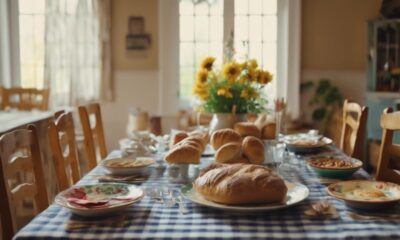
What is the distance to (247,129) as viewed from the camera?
7.91 feet

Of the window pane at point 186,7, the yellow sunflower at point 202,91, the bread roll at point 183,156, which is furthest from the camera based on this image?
the window pane at point 186,7

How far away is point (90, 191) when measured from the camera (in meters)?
1.68

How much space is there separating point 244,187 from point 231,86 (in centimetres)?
121

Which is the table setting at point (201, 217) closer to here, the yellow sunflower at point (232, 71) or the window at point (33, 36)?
the yellow sunflower at point (232, 71)

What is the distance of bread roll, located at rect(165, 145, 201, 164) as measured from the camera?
6.34 feet

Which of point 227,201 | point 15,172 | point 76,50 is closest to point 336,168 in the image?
point 227,201

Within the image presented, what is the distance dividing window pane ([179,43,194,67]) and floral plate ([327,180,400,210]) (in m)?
3.57

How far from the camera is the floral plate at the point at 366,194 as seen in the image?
1.50 meters

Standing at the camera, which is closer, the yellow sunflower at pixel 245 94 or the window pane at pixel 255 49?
the yellow sunflower at pixel 245 94

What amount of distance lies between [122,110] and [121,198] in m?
3.63

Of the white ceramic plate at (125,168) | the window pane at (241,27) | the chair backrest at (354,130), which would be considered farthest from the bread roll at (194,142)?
the window pane at (241,27)

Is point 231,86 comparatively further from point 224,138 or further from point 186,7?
point 186,7

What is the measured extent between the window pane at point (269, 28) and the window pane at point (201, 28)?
60 centimetres

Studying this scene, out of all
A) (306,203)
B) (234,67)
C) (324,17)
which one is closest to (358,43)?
(324,17)
